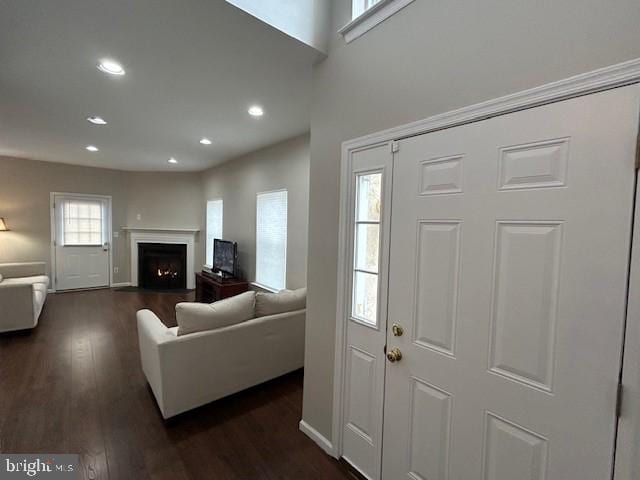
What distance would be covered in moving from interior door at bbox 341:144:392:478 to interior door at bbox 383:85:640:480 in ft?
0.30

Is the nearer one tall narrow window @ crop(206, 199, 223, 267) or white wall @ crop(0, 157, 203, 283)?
white wall @ crop(0, 157, 203, 283)

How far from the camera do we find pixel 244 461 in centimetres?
183

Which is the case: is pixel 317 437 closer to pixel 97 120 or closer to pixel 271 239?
pixel 271 239

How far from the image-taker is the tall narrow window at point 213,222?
229 inches

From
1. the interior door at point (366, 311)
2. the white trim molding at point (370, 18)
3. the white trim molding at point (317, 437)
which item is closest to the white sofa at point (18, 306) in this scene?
the white trim molding at point (317, 437)

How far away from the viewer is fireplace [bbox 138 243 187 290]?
6.48m

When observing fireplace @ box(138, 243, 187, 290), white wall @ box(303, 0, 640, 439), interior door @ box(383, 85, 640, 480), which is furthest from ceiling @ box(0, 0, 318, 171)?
fireplace @ box(138, 243, 187, 290)

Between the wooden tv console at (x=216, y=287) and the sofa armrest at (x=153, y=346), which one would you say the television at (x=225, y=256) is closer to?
the wooden tv console at (x=216, y=287)

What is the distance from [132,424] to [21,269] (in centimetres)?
460

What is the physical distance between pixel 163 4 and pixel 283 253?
9.47ft

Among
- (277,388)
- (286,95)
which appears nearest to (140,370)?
(277,388)

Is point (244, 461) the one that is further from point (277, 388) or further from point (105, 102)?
point (105, 102)

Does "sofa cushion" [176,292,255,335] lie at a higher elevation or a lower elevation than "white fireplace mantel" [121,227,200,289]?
lower

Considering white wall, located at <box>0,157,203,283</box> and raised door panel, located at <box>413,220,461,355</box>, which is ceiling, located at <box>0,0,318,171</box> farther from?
white wall, located at <box>0,157,203,283</box>
